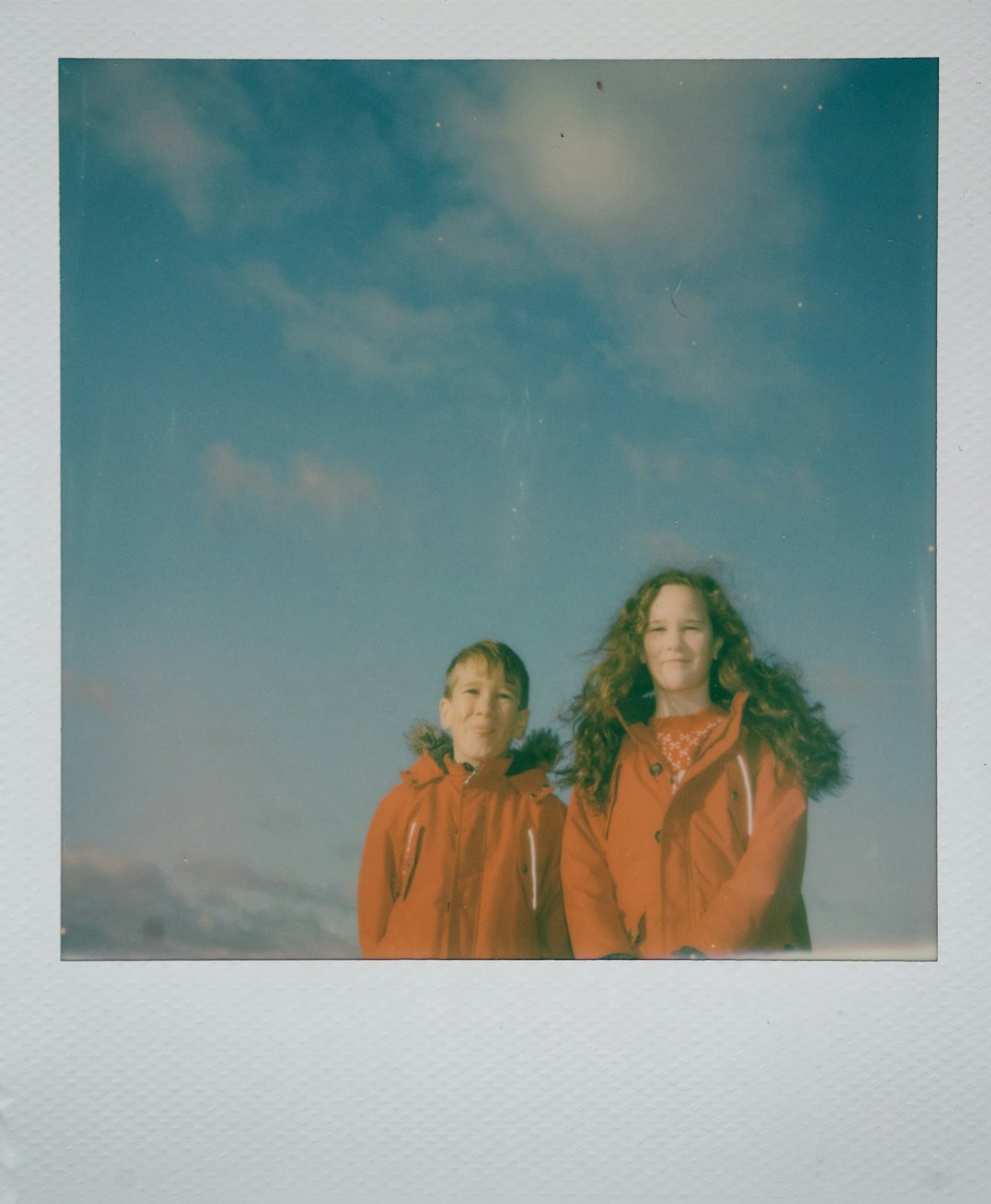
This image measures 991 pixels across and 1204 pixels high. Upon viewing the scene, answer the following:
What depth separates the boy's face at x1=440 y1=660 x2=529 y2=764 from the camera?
1.22 metres

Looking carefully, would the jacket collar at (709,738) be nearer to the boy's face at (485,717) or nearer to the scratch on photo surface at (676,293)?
the boy's face at (485,717)

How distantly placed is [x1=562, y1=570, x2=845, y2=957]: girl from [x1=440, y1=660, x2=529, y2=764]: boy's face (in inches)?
2.9

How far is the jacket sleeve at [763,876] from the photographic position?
120cm

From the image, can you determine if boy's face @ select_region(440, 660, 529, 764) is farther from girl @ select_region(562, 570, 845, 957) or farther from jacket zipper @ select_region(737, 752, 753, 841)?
jacket zipper @ select_region(737, 752, 753, 841)

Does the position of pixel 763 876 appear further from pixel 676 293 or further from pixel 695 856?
pixel 676 293

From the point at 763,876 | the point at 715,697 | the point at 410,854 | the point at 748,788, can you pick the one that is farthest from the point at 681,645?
the point at 410,854

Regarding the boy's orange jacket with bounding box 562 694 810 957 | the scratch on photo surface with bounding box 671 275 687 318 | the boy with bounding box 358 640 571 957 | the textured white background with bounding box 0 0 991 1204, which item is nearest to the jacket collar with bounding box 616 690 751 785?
the boy's orange jacket with bounding box 562 694 810 957

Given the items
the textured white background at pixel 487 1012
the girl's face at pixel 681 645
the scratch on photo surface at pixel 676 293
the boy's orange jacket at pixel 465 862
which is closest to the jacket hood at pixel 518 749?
the boy's orange jacket at pixel 465 862

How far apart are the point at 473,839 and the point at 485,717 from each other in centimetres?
15

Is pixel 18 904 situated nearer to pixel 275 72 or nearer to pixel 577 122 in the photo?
pixel 275 72

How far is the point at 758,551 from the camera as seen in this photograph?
1.22 m

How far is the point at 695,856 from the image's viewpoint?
1.20 m

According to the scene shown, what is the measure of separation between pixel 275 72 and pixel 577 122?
392 millimetres
